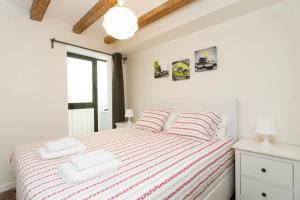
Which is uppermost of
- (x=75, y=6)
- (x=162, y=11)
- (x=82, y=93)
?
(x=75, y=6)

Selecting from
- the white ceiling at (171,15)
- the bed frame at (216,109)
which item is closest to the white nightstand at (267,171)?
the bed frame at (216,109)

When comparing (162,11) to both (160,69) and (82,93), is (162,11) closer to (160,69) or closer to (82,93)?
(160,69)

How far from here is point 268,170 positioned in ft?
4.85

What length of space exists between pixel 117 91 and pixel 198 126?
202 cm

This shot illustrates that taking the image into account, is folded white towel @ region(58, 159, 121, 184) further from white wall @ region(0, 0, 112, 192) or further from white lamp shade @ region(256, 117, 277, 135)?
white wall @ region(0, 0, 112, 192)

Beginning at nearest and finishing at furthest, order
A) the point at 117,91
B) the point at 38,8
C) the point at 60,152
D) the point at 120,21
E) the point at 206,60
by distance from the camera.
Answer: the point at 60,152, the point at 120,21, the point at 38,8, the point at 206,60, the point at 117,91

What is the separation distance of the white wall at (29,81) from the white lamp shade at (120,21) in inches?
58.2

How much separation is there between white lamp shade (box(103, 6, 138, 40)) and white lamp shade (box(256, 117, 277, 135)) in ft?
5.51

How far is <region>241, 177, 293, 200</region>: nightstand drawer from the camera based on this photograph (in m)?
1.41

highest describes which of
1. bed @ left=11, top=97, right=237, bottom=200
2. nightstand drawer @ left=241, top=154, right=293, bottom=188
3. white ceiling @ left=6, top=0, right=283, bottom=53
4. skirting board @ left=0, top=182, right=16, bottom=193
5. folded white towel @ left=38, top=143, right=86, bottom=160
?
white ceiling @ left=6, top=0, right=283, bottom=53

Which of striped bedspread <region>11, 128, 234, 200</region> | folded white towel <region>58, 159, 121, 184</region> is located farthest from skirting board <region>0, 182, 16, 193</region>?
folded white towel <region>58, 159, 121, 184</region>

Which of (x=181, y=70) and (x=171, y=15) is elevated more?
(x=171, y=15)

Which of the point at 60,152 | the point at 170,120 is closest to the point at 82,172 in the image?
the point at 60,152

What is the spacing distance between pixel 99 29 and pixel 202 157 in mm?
2745
